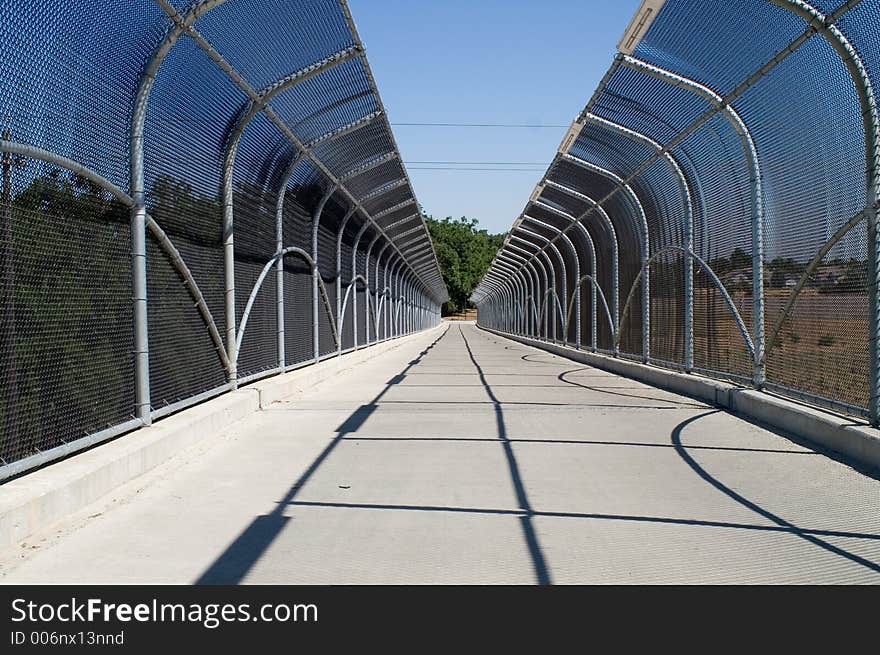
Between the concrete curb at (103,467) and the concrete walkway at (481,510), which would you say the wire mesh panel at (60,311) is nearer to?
the concrete curb at (103,467)

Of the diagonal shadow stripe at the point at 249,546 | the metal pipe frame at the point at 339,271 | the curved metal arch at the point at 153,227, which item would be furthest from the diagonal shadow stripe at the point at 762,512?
the metal pipe frame at the point at 339,271

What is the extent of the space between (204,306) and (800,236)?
5.86 metres

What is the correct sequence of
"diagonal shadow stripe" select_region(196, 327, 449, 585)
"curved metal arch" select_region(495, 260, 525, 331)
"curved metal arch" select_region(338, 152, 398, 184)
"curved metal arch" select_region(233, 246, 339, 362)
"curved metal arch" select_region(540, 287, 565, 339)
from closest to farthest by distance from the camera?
1. "diagonal shadow stripe" select_region(196, 327, 449, 585)
2. "curved metal arch" select_region(233, 246, 339, 362)
3. "curved metal arch" select_region(338, 152, 398, 184)
4. "curved metal arch" select_region(540, 287, 565, 339)
5. "curved metal arch" select_region(495, 260, 525, 331)

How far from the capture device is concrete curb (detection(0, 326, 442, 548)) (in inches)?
184

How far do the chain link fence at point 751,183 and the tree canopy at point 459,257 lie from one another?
313 feet

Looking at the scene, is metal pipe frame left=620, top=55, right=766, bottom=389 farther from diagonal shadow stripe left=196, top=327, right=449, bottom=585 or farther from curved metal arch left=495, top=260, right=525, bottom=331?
curved metal arch left=495, top=260, right=525, bottom=331

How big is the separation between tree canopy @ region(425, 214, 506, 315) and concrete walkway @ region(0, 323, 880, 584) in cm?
10257

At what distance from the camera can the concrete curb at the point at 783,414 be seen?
675 cm

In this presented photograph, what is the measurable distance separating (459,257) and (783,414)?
4333 inches

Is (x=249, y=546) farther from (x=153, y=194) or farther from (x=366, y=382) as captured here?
(x=366, y=382)

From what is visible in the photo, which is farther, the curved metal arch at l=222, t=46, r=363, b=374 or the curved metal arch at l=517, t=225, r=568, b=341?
the curved metal arch at l=517, t=225, r=568, b=341

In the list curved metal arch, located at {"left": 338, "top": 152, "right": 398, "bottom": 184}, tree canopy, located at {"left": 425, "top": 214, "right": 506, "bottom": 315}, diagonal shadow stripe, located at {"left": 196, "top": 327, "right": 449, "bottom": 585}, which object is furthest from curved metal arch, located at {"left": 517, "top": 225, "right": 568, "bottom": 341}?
tree canopy, located at {"left": 425, "top": 214, "right": 506, "bottom": 315}

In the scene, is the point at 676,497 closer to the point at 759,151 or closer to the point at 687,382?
the point at 759,151
